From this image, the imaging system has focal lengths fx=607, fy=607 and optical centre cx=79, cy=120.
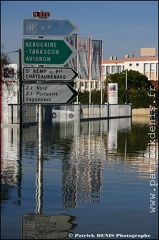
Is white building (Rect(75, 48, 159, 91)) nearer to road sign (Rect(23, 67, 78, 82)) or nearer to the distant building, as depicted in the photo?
the distant building

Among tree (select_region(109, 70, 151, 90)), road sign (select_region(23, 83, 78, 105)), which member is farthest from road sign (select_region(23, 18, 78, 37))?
tree (select_region(109, 70, 151, 90))

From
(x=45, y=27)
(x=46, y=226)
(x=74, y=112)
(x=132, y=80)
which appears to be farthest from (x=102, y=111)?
(x=46, y=226)

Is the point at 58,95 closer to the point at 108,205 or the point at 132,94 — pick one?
the point at 108,205

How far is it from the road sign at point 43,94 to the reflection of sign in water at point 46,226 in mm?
5082

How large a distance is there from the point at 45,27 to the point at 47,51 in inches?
21.3

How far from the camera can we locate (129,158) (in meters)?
20.0

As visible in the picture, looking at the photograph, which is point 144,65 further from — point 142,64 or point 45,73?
point 45,73

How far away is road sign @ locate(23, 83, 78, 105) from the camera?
1412cm

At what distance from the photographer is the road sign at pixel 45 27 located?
44.8 feet

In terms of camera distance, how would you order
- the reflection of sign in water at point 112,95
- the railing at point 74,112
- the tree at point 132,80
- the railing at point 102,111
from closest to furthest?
1. the railing at point 74,112
2. the railing at point 102,111
3. the reflection of sign in water at point 112,95
4. the tree at point 132,80

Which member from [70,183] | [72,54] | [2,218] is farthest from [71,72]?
[2,218]

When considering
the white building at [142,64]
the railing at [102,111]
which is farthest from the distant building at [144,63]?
the railing at [102,111]

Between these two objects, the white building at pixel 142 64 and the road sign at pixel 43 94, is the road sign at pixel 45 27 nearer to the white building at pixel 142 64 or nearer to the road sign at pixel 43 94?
the road sign at pixel 43 94

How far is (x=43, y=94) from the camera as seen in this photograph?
46.4 feet
